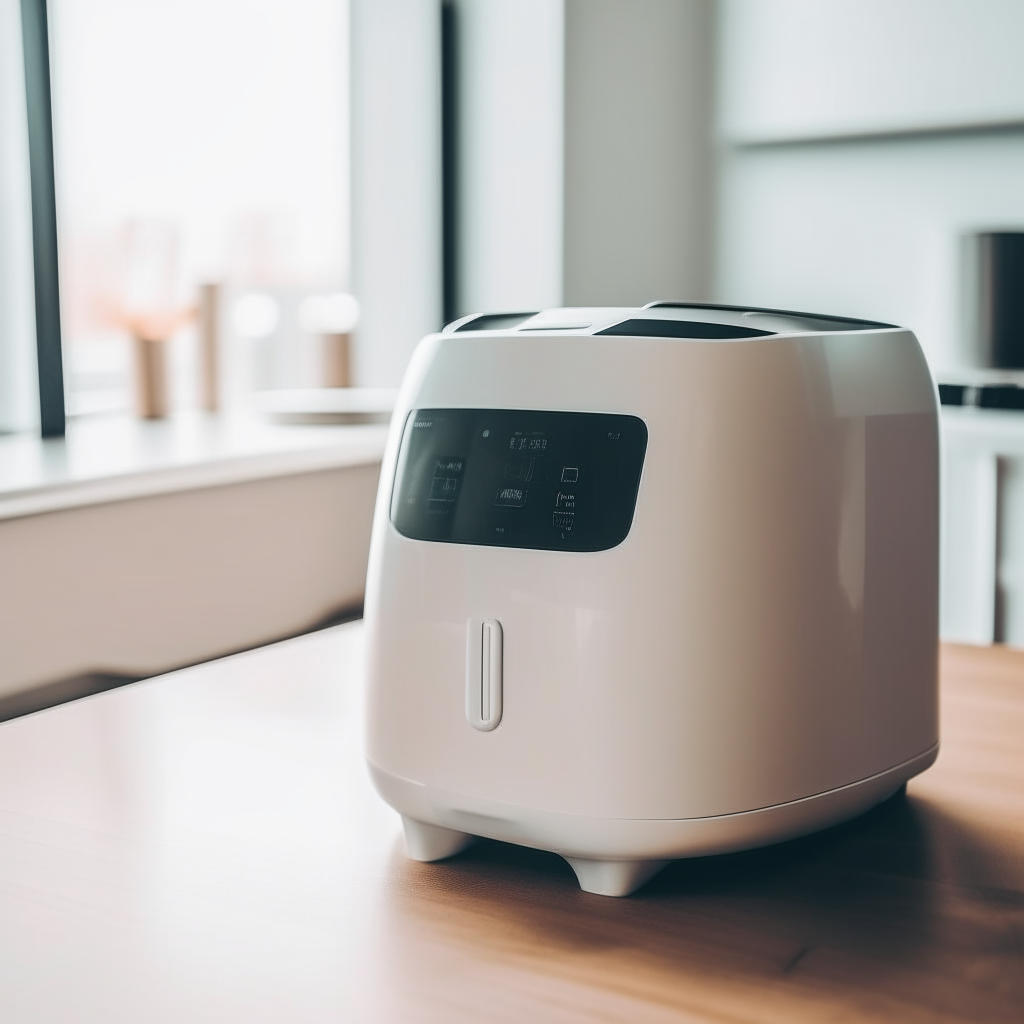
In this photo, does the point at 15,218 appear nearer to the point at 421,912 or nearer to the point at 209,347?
the point at 209,347

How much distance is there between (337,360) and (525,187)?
0.52 m

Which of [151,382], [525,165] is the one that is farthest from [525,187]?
[151,382]

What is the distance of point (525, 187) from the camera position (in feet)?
7.67

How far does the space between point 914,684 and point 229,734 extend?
1.26 feet

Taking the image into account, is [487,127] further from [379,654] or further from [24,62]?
[379,654]

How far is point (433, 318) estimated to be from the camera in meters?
2.46

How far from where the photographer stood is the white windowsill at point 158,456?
52.8 inches

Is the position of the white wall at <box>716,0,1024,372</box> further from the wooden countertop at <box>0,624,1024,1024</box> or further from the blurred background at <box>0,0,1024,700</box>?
the wooden countertop at <box>0,624,1024,1024</box>

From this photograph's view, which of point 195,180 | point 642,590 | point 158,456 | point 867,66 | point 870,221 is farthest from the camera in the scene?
point 870,221

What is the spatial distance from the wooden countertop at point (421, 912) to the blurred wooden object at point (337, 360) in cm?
146

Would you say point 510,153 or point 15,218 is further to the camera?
point 510,153

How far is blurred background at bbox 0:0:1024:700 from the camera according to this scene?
191 centimetres

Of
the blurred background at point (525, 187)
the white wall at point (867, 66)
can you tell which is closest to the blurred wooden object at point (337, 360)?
the blurred background at point (525, 187)

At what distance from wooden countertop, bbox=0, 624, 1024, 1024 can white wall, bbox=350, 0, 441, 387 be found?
1777mm
